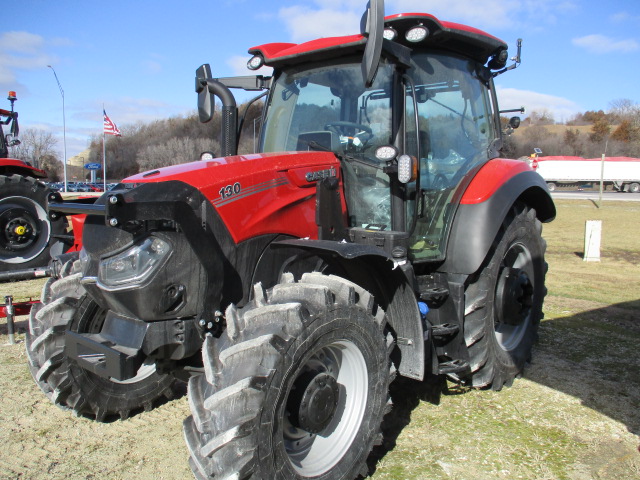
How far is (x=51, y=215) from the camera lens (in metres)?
2.96

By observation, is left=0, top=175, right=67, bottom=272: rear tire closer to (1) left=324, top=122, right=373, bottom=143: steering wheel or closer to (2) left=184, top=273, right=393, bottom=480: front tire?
(1) left=324, top=122, right=373, bottom=143: steering wheel

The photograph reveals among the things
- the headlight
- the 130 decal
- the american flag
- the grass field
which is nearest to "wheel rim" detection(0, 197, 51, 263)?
the grass field

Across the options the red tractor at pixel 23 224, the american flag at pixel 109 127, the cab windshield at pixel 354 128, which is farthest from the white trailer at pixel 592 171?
the cab windshield at pixel 354 128

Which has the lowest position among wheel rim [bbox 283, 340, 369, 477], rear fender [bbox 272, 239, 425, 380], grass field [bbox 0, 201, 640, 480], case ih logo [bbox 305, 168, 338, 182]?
grass field [bbox 0, 201, 640, 480]

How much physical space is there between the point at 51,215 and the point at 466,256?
2575 mm

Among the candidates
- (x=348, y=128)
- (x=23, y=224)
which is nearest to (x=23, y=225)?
(x=23, y=224)

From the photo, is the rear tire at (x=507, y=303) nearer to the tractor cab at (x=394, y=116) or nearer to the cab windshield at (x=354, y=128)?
the tractor cab at (x=394, y=116)

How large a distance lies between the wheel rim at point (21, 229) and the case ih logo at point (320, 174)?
21.7 feet

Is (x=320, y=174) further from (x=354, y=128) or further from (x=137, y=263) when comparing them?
(x=137, y=263)

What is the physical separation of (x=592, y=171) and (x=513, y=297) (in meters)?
43.9

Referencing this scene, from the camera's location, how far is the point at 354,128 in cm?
359

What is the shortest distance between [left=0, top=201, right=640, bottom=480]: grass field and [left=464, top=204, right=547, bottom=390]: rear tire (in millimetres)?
209

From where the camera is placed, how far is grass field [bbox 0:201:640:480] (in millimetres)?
2975

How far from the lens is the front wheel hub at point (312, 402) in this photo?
2.57 metres
